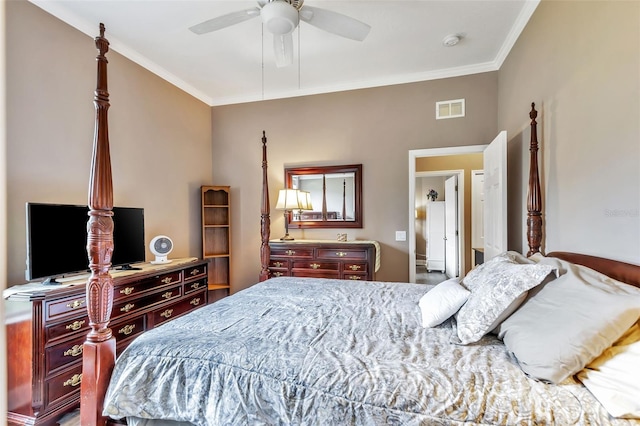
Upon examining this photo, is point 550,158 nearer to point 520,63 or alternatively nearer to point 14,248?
point 520,63

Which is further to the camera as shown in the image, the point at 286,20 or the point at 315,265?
the point at 315,265

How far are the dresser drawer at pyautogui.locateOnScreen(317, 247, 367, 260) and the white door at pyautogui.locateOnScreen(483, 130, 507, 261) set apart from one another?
1.30 metres

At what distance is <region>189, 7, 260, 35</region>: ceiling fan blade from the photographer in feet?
6.45

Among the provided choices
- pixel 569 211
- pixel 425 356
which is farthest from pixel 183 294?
pixel 569 211

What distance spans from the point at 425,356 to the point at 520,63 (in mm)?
2839

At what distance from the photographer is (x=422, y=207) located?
24.3ft

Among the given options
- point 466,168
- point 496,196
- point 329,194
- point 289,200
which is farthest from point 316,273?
point 466,168

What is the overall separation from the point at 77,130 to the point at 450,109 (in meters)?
3.82

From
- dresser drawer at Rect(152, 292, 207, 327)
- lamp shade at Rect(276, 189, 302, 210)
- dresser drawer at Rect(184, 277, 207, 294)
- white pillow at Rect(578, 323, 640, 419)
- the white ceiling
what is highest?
the white ceiling

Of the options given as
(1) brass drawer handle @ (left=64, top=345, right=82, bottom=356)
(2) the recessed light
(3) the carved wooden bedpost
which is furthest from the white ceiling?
(1) brass drawer handle @ (left=64, top=345, right=82, bottom=356)

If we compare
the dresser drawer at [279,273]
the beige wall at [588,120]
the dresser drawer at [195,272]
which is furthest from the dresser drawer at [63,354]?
the beige wall at [588,120]

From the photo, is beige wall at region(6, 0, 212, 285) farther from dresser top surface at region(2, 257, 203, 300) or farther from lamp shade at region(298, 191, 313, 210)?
lamp shade at region(298, 191, 313, 210)

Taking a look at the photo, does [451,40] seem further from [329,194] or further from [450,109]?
[329,194]

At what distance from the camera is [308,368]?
1080 millimetres
